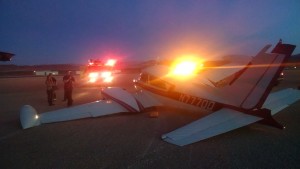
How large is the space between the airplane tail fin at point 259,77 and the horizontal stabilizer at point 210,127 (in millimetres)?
485

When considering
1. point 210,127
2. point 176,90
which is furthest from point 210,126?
point 176,90

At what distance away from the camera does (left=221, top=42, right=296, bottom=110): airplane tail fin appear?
850cm

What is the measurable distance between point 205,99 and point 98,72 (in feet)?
99.4

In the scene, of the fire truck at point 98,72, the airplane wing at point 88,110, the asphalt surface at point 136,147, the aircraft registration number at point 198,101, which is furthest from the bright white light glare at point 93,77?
the aircraft registration number at point 198,101

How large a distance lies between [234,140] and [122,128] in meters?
4.64

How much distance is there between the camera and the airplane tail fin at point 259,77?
8.50 metres

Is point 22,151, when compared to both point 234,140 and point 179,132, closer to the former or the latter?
point 179,132

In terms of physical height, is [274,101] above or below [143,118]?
above

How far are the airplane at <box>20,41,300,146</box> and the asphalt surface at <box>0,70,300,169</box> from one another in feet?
1.81

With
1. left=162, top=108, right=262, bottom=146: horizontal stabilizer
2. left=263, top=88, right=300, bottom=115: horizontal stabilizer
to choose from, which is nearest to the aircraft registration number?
left=162, top=108, right=262, bottom=146: horizontal stabilizer

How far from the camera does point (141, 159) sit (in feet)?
24.3

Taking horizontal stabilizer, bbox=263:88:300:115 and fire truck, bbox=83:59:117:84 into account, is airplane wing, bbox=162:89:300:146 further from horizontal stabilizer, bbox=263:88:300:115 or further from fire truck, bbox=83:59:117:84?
fire truck, bbox=83:59:117:84

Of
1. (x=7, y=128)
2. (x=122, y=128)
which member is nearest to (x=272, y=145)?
(x=122, y=128)

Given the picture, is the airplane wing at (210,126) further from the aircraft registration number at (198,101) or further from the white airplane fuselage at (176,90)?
the white airplane fuselage at (176,90)
